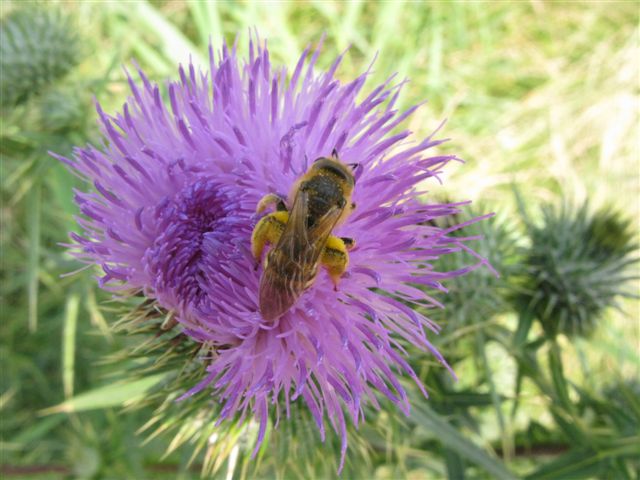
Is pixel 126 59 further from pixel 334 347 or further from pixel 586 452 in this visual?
pixel 586 452

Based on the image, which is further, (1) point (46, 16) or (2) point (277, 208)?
(1) point (46, 16)

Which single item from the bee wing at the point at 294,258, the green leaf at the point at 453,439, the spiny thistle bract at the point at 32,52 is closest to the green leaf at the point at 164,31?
the spiny thistle bract at the point at 32,52

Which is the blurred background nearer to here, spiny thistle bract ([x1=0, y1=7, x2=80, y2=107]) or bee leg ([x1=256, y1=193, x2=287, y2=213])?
spiny thistle bract ([x1=0, y1=7, x2=80, y2=107])

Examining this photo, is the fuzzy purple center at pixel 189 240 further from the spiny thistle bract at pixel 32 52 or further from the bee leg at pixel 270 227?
the spiny thistle bract at pixel 32 52

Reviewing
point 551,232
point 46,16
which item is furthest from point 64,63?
point 551,232

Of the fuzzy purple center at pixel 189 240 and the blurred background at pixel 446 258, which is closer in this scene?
the fuzzy purple center at pixel 189 240

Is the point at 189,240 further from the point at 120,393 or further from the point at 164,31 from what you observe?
the point at 164,31

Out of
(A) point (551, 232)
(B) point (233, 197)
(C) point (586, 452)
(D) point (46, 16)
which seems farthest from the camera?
(D) point (46, 16)
